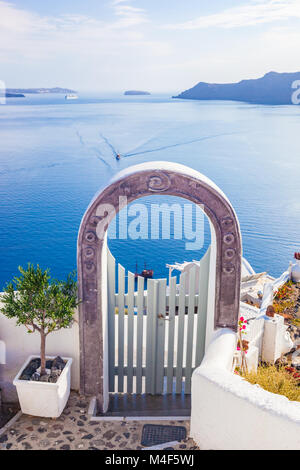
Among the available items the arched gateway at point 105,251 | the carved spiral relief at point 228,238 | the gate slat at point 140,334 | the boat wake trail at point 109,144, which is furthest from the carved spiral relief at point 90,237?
the boat wake trail at point 109,144

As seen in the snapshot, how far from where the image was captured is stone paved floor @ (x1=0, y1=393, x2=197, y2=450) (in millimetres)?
4387

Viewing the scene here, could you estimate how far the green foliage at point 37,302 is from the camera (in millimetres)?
4637

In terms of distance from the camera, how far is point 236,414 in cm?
355

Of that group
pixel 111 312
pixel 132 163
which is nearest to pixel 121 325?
pixel 111 312

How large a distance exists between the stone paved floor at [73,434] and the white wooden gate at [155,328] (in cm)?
76

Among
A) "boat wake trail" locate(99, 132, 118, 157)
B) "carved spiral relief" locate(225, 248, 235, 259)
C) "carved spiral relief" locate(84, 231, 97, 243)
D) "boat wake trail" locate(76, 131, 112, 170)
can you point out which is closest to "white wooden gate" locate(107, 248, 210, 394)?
"carved spiral relief" locate(225, 248, 235, 259)

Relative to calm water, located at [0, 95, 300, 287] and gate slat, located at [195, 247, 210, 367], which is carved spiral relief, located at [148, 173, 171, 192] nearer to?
gate slat, located at [195, 247, 210, 367]

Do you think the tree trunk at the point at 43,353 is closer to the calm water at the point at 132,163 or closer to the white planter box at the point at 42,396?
the white planter box at the point at 42,396

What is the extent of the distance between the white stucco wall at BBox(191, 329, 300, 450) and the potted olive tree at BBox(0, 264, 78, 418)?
154 cm

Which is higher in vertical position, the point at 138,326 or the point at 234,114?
the point at 234,114

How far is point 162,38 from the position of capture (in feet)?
215

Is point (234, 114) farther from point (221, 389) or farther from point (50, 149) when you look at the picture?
point (221, 389)

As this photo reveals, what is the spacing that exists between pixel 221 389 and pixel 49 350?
235cm
